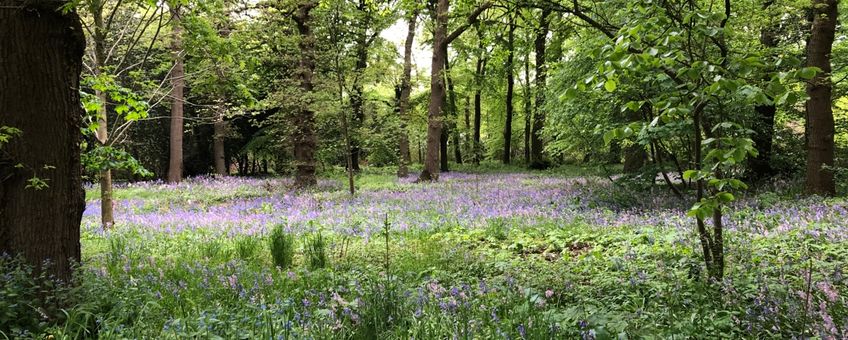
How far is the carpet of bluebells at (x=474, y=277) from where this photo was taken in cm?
295

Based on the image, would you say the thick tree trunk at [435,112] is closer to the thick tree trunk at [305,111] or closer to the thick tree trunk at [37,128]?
the thick tree trunk at [305,111]

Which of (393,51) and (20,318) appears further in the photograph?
(393,51)

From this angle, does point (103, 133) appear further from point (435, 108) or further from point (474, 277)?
point (435, 108)

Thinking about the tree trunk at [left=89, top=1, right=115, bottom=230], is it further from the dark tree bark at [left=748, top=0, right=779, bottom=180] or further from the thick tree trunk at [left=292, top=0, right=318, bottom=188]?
the dark tree bark at [left=748, top=0, right=779, bottom=180]

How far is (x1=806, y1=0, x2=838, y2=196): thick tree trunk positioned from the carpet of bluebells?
54cm

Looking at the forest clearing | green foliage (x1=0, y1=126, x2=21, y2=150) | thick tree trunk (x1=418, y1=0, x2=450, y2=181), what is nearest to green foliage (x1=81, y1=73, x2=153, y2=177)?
the forest clearing

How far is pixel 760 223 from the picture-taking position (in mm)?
6027

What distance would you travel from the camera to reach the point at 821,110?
27.3 ft

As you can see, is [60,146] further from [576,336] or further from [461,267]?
[576,336]

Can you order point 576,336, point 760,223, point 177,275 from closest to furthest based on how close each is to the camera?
point 576,336
point 177,275
point 760,223

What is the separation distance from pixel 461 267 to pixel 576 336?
7.49 ft

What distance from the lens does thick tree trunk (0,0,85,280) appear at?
11.7 ft

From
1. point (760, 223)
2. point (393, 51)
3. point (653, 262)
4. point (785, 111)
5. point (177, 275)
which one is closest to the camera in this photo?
point (653, 262)

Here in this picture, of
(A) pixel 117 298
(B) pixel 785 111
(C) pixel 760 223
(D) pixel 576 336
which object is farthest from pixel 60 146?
(B) pixel 785 111
